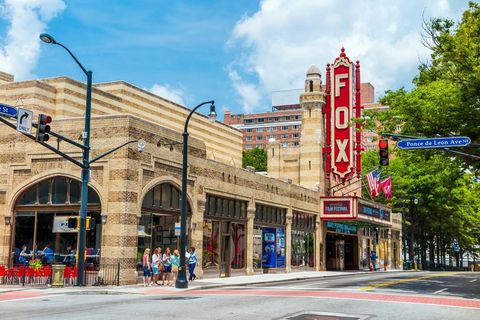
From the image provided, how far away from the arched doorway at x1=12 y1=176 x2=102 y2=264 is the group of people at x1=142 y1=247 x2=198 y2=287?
2689 millimetres

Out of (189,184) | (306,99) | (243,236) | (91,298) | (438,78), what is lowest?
(91,298)

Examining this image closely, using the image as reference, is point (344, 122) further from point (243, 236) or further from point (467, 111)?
point (467, 111)

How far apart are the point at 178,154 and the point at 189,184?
6.08 ft

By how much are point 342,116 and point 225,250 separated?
→ 65.0 feet

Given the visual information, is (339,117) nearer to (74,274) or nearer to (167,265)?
(167,265)

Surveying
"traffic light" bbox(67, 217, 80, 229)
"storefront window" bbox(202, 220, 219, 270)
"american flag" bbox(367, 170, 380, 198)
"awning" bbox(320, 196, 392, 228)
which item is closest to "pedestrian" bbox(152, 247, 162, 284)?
"traffic light" bbox(67, 217, 80, 229)

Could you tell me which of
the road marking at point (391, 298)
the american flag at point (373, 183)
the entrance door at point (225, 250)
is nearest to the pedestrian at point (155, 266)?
the road marking at point (391, 298)

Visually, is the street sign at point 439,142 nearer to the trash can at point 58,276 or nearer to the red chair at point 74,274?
the red chair at point 74,274

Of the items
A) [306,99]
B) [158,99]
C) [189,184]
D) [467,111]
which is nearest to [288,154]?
[306,99]

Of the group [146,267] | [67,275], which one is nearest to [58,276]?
[67,275]

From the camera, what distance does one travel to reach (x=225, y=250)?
122 ft

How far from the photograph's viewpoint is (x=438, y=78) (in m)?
31.6

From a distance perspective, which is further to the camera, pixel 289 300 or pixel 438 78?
pixel 438 78

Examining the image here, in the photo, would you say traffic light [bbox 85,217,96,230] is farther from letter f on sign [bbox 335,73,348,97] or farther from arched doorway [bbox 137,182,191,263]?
letter f on sign [bbox 335,73,348,97]
